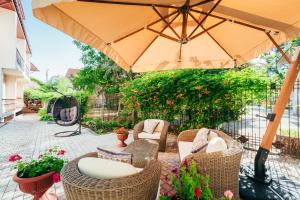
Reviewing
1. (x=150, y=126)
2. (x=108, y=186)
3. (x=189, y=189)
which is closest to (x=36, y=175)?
(x=108, y=186)

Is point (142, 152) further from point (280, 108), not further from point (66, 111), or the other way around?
point (66, 111)

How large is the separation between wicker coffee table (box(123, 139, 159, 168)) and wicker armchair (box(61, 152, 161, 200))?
2.85 ft

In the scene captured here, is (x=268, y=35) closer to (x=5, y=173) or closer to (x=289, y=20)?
(x=289, y=20)

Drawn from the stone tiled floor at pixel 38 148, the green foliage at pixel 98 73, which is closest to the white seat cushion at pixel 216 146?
the stone tiled floor at pixel 38 148

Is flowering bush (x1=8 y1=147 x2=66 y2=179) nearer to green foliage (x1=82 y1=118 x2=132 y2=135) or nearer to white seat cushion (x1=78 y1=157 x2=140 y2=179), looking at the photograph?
white seat cushion (x1=78 y1=157 x2=140 y2=179)

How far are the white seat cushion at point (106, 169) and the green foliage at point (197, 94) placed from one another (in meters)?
3.92

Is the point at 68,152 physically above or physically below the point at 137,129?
below

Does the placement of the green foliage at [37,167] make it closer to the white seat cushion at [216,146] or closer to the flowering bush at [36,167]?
the flowering bush at [36,167]

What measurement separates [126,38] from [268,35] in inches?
84.4

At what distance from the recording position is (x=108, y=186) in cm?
170

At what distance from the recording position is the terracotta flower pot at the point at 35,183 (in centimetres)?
228

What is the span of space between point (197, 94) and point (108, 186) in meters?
4.39

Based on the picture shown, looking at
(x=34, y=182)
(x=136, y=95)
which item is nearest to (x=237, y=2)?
(x=34, y=182)

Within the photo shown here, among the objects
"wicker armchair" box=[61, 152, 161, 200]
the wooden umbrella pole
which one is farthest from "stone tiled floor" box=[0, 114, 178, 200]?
the wooden umbrella pole
